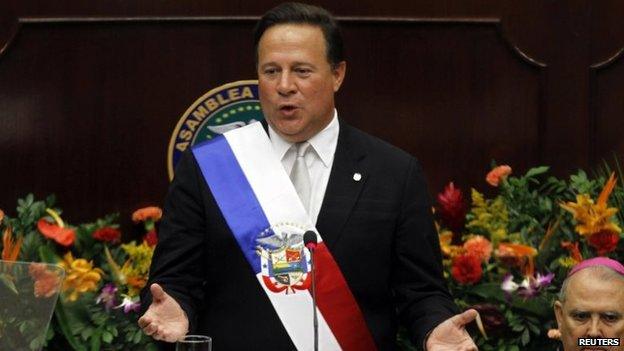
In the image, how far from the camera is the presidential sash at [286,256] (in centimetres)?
344

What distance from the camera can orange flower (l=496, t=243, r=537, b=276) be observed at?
403cm

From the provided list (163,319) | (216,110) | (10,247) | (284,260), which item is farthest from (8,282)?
(216,110)

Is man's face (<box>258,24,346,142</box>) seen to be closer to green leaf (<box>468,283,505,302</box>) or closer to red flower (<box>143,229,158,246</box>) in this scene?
green leaf (<box>468,283,505,302</box>)

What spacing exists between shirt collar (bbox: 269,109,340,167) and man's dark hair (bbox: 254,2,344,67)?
161mm

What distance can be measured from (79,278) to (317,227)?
882 millimetres

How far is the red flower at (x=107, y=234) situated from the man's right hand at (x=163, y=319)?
1.10 metres

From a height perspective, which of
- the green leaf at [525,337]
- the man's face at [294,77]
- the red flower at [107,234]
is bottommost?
the green leaf at [525,337]

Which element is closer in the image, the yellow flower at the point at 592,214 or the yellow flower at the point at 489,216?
the yellow flower at the point at 592,214

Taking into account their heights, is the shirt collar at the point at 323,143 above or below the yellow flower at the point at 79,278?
above

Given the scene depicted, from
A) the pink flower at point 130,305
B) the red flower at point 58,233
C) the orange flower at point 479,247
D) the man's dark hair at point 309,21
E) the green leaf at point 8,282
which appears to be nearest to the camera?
the green leaf at point 8,282

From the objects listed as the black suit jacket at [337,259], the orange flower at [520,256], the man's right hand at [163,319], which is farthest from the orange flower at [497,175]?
the man's right hand at [163,319]

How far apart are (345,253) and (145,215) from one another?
41.7 inches

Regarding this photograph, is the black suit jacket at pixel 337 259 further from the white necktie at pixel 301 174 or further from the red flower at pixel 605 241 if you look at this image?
the red flower at pixel 605 241

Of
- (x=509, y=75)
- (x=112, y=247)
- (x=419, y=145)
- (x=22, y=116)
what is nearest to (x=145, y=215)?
(x=112, y=247)
